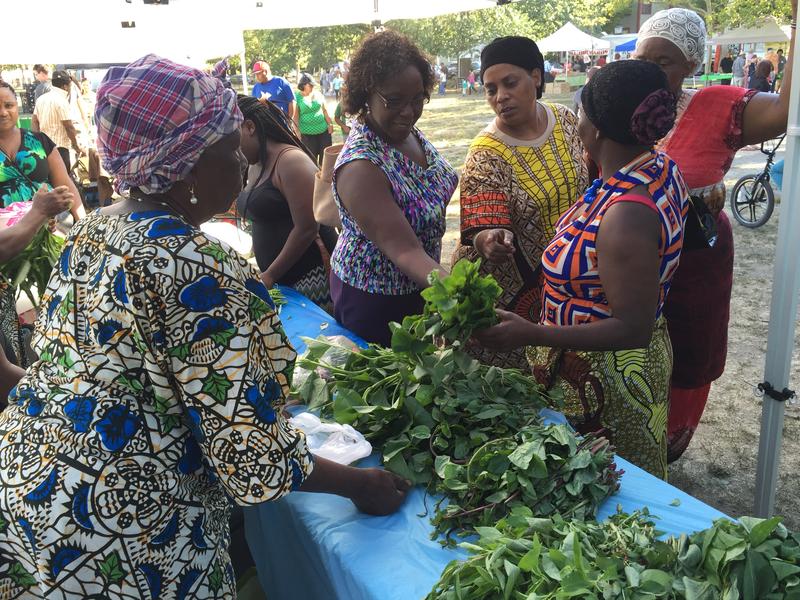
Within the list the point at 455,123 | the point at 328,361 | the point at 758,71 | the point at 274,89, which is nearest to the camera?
the point at 328,361

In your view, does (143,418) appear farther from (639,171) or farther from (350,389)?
(639,171)

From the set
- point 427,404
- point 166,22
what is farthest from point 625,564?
point 166,22

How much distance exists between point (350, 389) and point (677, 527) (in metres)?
1.01

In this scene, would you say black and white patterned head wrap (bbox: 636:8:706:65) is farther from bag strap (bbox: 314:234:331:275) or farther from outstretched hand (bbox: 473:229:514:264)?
bag strap (bbox: 314:234:331:275)

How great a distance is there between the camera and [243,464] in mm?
1288

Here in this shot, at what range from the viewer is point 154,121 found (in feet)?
4.06

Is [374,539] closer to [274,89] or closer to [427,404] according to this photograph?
[427,404]

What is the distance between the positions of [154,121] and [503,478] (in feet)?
3.59

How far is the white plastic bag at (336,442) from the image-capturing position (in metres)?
1.86

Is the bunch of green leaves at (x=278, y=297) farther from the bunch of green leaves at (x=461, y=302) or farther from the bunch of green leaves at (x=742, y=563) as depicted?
the bunch of green leaves at (x=742, y=563)

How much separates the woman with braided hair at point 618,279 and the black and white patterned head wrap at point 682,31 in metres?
0.84

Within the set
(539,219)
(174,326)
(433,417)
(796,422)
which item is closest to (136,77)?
(174,326)

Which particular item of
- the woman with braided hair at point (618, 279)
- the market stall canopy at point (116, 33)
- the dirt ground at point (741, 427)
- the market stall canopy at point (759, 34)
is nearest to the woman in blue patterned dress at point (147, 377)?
the woman with braided hair at point (618, 279)

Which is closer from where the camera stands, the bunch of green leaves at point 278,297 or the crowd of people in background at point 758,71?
the bunch of green leaves at point 278,297
